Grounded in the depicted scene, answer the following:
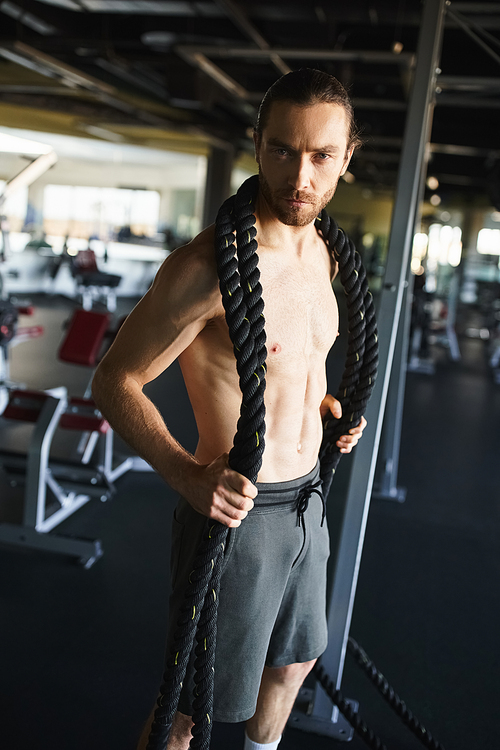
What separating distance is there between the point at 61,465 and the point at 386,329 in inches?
73.0

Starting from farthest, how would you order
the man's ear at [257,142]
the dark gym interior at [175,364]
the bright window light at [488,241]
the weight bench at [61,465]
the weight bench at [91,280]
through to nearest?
the bright window light at [488,241] → the weight bench at [91,280] → the weight bench at [61,465] → the dark gym interior at [175,364] → the man's ear at [257,142]

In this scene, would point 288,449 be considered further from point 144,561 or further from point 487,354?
point 487,354

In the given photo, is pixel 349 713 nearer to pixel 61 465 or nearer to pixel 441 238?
pixel 61 465

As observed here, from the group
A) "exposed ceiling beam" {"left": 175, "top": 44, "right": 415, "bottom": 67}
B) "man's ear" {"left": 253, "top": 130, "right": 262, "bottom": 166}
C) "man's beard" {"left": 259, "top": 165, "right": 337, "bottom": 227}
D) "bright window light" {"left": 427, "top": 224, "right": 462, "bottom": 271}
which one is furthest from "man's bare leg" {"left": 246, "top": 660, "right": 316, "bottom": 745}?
"bright window light" {"left": 427, "top": 224, "right": 462, "bottom": 271}

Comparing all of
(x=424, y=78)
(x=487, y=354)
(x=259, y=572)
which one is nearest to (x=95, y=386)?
(x=259, y=572)

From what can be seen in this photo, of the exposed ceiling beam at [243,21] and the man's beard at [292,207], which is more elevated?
the exposed ceiling beam at [243,21]

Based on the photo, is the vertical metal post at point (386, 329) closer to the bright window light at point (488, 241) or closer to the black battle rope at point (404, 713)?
the black battle rope at point (404, 713)

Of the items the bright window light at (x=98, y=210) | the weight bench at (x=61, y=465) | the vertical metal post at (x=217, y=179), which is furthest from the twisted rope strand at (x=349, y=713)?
the bright window light at (x=98, y=210)

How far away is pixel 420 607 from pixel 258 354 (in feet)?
5.91

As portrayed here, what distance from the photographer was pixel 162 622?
2.17m

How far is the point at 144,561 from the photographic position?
255cm

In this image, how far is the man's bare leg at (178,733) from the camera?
122cm

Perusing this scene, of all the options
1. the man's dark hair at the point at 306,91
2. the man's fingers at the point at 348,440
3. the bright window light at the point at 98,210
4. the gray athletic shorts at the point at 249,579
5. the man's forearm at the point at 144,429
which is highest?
the bright window light at the point at 98,210

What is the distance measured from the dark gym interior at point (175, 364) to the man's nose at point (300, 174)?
36 centimetres
